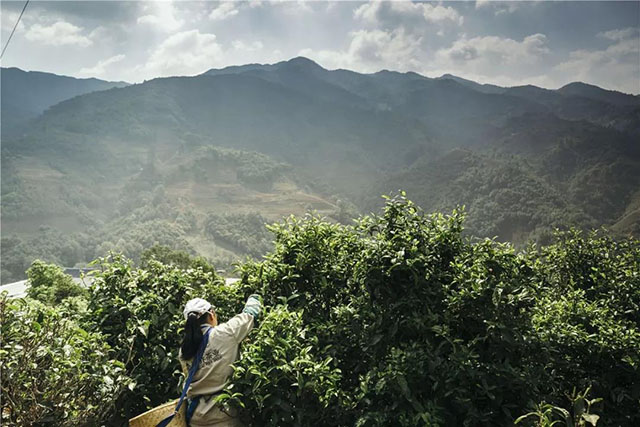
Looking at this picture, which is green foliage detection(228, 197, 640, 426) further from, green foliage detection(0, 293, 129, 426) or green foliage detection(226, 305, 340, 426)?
green foliage detection(0, 293, 129, 426)

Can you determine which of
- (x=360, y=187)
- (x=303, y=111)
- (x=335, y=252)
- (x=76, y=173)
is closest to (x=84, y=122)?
(x=76, y=173)

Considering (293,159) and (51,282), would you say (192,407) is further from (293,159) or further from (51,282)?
(293,159)

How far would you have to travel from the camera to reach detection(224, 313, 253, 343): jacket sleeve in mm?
2119

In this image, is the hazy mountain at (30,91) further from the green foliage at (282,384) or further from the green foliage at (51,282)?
the green foliage at (282,384)

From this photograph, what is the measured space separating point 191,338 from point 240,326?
0.24 m

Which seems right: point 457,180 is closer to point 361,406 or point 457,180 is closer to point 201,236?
point 201,236

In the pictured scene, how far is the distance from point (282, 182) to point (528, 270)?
6308 cm

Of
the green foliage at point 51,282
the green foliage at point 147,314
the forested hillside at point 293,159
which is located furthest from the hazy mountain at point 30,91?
the green foliage at point 147,314

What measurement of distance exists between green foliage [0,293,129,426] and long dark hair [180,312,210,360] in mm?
415

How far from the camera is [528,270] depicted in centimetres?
214

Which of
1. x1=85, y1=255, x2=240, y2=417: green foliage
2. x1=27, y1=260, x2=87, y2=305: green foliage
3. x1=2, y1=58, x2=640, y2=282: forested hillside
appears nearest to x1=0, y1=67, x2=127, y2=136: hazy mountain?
x1=2, y1=58, x2=640, y2=282: forested hillside

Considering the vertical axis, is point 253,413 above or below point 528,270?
below

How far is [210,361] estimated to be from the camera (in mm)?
2070

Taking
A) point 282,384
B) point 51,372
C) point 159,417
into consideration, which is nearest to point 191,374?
point 159,417
